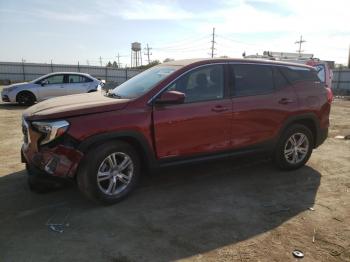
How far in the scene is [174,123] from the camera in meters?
4.84

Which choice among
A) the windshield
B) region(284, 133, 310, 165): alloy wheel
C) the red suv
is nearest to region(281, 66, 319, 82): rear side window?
the red suv

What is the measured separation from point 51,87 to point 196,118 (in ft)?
39.5

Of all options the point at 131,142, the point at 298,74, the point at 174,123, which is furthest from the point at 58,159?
the point at 298,74

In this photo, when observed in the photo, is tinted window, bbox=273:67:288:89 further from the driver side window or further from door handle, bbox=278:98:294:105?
the driver side window

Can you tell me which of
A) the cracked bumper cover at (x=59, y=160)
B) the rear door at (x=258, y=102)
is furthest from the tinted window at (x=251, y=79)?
the cracked bumper cover at (x=59, y=160)

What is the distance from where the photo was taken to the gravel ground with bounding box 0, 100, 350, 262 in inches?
143

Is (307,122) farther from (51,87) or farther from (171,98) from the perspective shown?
(51,87)

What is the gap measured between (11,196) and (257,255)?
3.26 m

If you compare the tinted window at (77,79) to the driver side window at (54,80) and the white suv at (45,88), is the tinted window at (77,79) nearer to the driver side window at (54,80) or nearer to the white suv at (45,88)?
the white suv at (45,88)


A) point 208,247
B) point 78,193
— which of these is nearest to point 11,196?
point 78,193

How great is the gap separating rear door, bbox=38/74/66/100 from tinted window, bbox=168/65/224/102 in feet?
38.1

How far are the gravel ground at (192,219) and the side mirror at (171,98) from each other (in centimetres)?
132

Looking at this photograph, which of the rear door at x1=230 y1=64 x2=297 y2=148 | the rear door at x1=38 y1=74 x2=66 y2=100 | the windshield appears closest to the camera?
the windshield

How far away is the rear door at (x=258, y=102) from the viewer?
18.0ft
